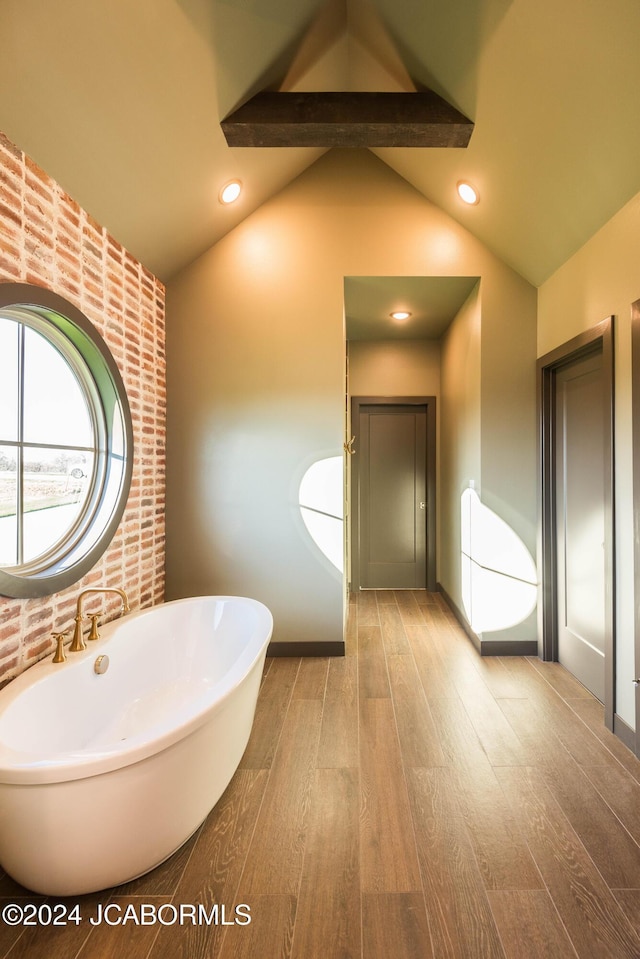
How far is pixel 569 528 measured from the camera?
313cm

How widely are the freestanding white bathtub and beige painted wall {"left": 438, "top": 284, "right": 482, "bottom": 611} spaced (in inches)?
84.8

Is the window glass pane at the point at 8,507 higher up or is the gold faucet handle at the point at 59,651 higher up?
the window glass pane at the point at 8,507

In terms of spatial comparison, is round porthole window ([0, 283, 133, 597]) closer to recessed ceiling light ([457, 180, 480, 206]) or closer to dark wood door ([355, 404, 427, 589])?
recessed ceiling light ([457, 180, 480, 206])

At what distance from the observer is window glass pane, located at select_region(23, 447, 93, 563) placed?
219 cm

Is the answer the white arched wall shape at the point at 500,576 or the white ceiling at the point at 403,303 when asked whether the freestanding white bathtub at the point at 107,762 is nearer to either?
the white arched wall shape at the point at 500,576

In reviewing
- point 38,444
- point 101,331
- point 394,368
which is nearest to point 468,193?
point 394,368

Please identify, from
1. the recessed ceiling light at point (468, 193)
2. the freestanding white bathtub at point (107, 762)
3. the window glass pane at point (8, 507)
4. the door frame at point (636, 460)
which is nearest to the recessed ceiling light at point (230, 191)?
the recessed ceiling light at point (468, 193)

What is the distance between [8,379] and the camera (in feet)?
6.86

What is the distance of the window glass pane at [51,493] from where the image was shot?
2193 mm

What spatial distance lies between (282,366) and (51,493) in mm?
1690

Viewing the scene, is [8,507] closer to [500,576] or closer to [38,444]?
[38,444]

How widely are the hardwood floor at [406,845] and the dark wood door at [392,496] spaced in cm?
236

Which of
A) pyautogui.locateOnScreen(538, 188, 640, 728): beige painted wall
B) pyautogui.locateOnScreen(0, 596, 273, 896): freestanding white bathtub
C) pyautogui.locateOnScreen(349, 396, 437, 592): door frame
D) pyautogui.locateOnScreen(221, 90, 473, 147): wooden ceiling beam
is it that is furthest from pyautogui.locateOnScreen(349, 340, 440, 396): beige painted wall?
pyautogui.locateOnScreen(0, 596, 273, 896): freestanding white bathtub

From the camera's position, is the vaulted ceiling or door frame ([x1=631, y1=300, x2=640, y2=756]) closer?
the vaulted ceiling
